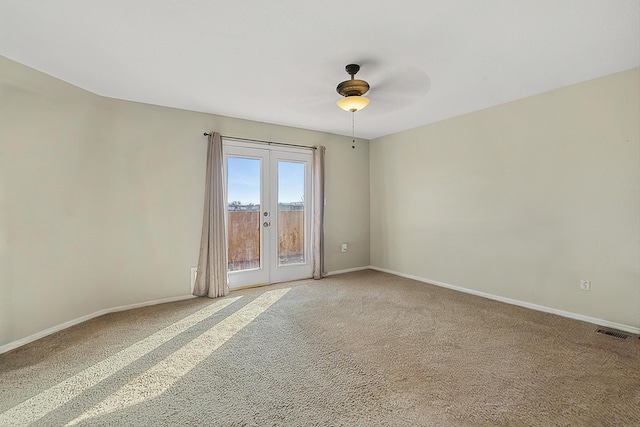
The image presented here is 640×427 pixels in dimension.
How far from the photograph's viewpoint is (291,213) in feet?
15.7

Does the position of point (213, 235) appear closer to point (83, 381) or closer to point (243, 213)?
point (243, 213)

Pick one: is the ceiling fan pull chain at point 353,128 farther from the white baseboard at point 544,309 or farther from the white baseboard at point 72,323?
the white baseboard at point 72,323

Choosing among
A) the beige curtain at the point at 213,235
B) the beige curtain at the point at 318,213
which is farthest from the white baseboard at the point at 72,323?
the beige curtain at the point at 318,213

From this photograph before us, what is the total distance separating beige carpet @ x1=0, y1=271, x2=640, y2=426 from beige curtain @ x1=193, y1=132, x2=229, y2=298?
1.96 feet

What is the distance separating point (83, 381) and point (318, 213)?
3.50m

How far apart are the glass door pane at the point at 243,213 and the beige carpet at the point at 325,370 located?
105 cm

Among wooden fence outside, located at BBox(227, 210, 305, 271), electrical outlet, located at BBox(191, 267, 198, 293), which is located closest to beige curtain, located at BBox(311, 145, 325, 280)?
wooden fence outside, located at BBox(227, 210, 305, 271)

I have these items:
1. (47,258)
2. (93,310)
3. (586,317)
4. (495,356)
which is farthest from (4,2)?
(586,317)

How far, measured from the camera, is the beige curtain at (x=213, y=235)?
12.7ft

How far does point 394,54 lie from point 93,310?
167 inches

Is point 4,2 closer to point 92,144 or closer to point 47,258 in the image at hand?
point 92,144

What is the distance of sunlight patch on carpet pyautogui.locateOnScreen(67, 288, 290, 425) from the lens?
180 centimetres

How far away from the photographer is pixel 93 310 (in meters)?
3.25

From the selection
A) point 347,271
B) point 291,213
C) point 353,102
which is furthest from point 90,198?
point 347,271
